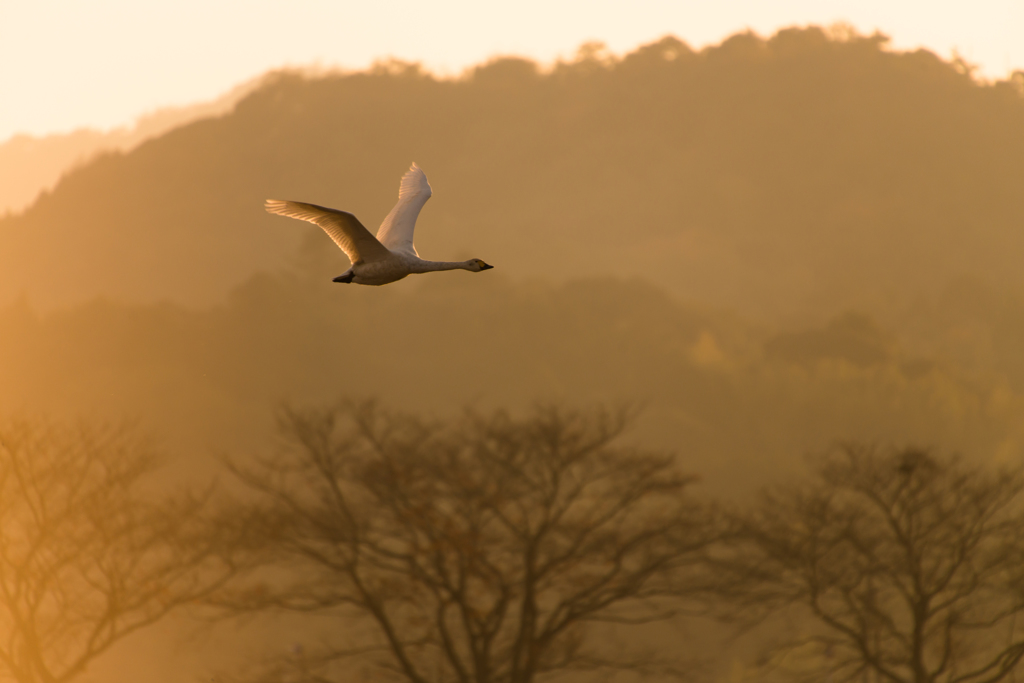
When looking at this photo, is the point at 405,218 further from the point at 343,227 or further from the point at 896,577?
the point at 896,577

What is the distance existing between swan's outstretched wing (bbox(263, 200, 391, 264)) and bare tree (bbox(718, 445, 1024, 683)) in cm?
981

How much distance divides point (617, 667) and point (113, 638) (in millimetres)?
8835

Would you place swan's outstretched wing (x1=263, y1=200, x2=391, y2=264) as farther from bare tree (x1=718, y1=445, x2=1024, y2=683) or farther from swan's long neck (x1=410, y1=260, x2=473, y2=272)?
bare tree (x1=718, y1=445, x2=1024, y2=683)

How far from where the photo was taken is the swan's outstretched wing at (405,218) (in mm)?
8508

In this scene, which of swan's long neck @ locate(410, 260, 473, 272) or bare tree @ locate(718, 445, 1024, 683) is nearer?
swan's long neck @ locate(410, 260, 473, 272)

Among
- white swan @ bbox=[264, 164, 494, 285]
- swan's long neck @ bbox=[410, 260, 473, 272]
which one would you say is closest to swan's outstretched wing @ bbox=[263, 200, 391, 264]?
white swan @ bbox=[264, 164, 494, 285]

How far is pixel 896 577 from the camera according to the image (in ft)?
50.3

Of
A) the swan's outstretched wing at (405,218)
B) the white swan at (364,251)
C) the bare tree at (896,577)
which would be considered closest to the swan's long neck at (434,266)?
the white swan at (364,251)

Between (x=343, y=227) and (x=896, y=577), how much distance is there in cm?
1216

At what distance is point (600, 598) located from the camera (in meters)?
13.9

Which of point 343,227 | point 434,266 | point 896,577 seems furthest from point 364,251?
point 896,577

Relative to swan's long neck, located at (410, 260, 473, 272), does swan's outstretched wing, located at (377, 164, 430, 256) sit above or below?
above

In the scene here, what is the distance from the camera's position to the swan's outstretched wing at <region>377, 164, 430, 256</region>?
8.51 m

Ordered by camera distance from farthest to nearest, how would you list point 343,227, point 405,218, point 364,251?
point 405,218, point 364,251, point 343,227
